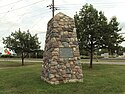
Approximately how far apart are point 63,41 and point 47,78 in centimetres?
232

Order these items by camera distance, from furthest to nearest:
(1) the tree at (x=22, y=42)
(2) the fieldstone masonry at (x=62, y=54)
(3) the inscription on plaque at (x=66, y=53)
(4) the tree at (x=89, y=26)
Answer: (1) the tree at (x=22, y=42) < (4) the tree at (x=89, y=26) < (3) the inscription on plaque at (x=66, y=53) < (2) the fieldstone masonry at (x=62, y=54)

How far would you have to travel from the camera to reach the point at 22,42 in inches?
1646

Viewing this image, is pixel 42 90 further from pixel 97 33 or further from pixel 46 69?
pixel 97 33

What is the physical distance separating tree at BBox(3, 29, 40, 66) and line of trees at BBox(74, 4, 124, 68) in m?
14.9

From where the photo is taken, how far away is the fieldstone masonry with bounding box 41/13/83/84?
575 inches

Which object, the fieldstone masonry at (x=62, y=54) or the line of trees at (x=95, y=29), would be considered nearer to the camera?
the fieldstone masonry at (x=62, y=54)

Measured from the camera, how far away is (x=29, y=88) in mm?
13016

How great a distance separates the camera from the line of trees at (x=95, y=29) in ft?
90.1

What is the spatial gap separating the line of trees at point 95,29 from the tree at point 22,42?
14880mm

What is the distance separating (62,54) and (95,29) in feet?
42.7

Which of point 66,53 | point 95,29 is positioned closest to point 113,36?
point 95,29

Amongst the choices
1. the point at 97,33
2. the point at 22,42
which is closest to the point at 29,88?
the point at 97,33

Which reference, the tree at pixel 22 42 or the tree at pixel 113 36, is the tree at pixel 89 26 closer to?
the tree at pixel 113 36

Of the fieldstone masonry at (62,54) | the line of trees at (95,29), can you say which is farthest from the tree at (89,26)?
the fieldstone masonry at (62,54)
